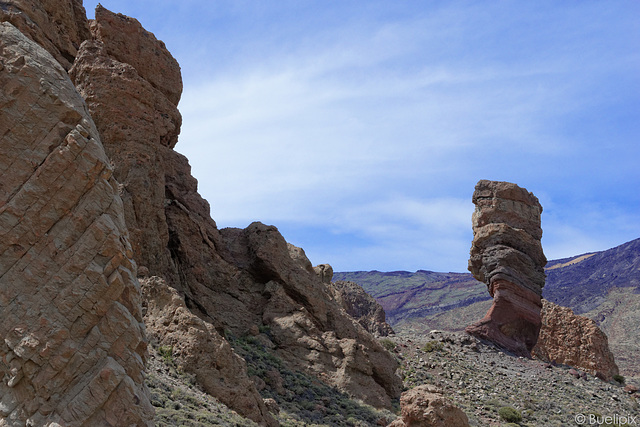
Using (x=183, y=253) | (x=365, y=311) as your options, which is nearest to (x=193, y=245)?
(x=183, y=253)

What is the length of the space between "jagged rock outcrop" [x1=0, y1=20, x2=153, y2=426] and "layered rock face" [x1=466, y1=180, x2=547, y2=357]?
3696cm

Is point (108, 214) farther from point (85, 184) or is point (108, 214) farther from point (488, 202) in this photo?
point (488, 202)

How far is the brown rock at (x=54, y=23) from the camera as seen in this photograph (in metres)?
21.2

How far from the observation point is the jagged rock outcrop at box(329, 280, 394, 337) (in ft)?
151

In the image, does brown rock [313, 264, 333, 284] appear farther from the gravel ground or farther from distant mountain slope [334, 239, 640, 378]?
distant mountain slope [334, 239, 640, 378]

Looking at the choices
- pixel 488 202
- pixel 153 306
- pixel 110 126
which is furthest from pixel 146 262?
pixel 488 202

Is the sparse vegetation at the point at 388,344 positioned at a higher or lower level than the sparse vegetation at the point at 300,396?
higher

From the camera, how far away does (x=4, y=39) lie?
11.1 m

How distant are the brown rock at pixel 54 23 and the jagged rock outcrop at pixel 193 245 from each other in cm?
118

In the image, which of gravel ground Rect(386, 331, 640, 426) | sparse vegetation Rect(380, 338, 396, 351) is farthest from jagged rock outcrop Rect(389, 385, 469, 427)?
sparse vegetation Rect(380, 338, 396, 351)

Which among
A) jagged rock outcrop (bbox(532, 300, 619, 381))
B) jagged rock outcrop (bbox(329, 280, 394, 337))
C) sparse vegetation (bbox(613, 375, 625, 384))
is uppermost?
jagged rock outcrop (bbox(532, 300, 619, 381))

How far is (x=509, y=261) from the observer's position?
4434cm

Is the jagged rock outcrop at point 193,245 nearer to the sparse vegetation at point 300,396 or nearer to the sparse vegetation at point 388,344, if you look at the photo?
the sparse vegetation at point 300,396

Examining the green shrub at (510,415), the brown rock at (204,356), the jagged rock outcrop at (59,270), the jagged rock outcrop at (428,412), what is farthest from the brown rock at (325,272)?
the jagged rock outcrop at (59,270)
